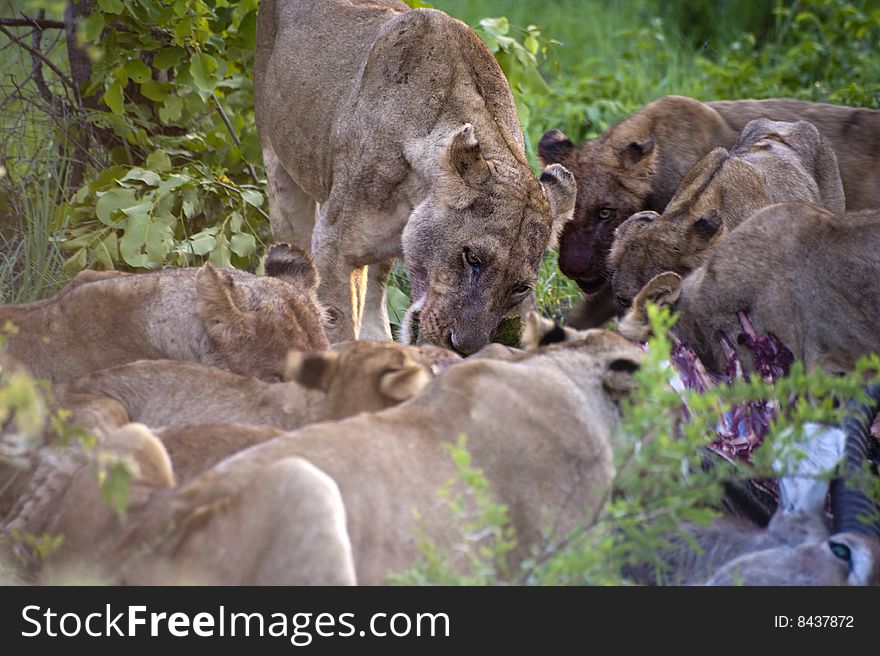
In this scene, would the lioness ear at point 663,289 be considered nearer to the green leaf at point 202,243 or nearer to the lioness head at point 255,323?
the lioness head at point 255,323

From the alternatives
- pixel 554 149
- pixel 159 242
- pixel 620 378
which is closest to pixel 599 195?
pixel 554 149

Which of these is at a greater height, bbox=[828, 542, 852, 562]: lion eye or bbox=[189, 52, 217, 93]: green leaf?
bbox=[189, 52, 217, 93]: green leaf

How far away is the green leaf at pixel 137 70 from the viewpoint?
6.91 m

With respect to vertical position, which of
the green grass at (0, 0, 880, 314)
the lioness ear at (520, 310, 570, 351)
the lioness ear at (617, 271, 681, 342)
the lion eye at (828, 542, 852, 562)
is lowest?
the green grass at (0, 0, 880, 314)

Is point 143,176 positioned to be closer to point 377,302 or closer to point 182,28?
point 182,28

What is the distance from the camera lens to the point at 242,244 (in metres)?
6.74

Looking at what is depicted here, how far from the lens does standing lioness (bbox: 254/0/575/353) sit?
5688 millimetres

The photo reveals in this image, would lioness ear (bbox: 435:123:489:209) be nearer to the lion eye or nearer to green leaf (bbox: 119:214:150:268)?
green leaf (bbox: 119:214:150:268)

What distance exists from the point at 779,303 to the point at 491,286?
1.14 m

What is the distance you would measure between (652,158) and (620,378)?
11.4 ft

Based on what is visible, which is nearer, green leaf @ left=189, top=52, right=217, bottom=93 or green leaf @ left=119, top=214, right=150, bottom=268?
green leaf @ left=119, top=214, right=150, bottom=268

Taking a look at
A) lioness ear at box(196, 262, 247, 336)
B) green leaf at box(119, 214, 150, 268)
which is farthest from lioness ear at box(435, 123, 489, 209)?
green leaf at box(119, 214, 150, 268)

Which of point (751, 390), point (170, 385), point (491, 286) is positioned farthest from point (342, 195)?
point (751, 390)

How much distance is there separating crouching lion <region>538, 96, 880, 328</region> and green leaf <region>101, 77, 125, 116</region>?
2.19 metres
